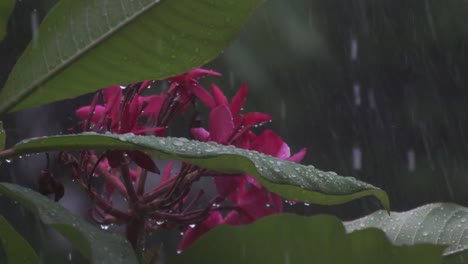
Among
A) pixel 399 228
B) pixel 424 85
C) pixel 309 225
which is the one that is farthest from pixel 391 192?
pixel 309 225

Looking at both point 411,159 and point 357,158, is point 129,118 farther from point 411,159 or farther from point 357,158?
point 411,159

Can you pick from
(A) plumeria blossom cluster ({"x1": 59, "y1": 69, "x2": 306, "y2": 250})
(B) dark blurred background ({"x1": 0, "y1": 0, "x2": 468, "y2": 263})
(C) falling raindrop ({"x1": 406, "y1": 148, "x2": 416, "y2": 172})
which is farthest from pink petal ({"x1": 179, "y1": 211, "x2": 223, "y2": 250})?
(C) falling raindrop ({"x1": 406, "y1": 148, "x2": 416, "y2": 172})

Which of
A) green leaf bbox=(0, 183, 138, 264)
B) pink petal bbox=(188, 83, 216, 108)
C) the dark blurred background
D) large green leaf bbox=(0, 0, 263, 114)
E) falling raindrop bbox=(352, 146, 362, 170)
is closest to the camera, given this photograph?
green leaf bbox=(0, 183, 138, 264)

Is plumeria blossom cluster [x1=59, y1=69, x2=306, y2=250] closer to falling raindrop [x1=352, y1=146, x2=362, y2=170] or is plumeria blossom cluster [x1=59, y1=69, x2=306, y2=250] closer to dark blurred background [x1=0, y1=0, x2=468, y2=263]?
dark blurred background [x1=0, y1=0, x2=468, y2=263]

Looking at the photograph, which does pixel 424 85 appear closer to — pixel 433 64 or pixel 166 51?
pixel 433 64

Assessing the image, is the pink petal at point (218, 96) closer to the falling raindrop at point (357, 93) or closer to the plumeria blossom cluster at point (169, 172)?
the plumeria blossom cluster at point (169, 172)
